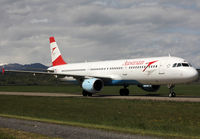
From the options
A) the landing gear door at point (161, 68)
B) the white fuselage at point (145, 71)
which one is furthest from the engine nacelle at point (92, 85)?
the landing gear door at point (161, 68)

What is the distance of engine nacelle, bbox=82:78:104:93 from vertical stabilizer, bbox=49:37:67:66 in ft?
47.5

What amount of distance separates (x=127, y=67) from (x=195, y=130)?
72.0 ft

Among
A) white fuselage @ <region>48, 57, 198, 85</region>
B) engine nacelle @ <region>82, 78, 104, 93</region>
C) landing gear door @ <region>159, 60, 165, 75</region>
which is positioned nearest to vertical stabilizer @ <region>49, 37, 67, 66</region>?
white fuselage @ <region>48, 57, 198, 85</region>

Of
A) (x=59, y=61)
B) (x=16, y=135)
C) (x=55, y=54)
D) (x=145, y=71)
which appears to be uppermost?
(x=55, y=54)

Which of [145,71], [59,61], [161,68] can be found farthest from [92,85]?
[59,61]

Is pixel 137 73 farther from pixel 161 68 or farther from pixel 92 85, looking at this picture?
pixel 92 85

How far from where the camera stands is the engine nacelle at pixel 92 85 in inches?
1304

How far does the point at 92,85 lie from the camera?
33031mm

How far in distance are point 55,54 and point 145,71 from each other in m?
21.3

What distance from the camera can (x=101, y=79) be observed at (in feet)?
117

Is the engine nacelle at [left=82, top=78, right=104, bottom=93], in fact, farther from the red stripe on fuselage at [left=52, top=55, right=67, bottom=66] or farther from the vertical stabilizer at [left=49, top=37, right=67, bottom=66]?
the vertical stabilizer at [left=49, top=37, right=67, bottom=66]

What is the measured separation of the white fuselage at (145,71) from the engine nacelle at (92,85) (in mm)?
1338

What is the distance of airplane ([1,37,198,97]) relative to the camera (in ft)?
95.2

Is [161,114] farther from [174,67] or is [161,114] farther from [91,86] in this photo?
[91,86]
